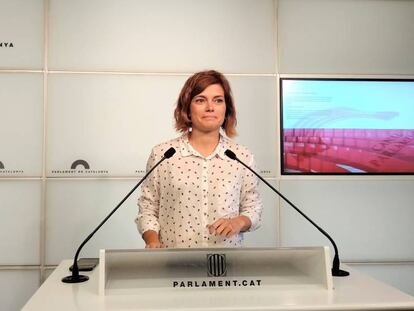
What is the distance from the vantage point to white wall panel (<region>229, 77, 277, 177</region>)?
281 centimetres

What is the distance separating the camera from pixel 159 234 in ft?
6.31

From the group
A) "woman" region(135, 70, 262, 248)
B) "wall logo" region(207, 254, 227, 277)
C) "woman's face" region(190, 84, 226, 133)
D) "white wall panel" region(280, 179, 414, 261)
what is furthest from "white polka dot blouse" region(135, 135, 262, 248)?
"white wall panel" region(280, 179, 414, 261)

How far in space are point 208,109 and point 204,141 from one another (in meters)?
0.16

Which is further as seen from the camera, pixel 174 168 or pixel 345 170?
pixel 345 170

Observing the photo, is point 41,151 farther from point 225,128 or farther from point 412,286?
point 412,286

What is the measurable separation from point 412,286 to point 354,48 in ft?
5.80

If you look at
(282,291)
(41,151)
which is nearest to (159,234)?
(282,291)

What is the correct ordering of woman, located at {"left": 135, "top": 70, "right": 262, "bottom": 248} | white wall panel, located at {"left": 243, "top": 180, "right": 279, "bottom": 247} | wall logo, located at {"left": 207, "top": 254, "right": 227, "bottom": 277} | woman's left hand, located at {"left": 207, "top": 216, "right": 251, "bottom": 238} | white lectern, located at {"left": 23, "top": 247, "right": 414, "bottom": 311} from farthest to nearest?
white wall panel, located at {"left": 243, "top": 180, "right": 279, "bottom": 247}, woman, located at {"left": 135, "top": 70, "right": 262, "bottom": 248}, woman's left hand, located at {"left": 207, "top": 216, "right": 251, "bottom": 238}, wall logo, located at {"left": 207, "top": 254, "right": 227, "bottom": 277}, white lectern, located at {"left": 23, "top": 247, "right": 414, "bottom": 311}

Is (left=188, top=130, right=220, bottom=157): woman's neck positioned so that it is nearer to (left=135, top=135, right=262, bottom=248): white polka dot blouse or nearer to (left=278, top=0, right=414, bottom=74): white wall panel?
(left=135, top=135, right=262, bottom=248): white polka dot blouse

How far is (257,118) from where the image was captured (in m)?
2.82

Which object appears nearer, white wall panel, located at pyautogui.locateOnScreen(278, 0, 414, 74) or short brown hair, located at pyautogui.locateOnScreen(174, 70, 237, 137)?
short brown hair, located at pyautogui.locateOnScreen(174, 70, 237, 137)

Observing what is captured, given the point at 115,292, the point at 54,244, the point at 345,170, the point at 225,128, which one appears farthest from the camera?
the point at 345,170

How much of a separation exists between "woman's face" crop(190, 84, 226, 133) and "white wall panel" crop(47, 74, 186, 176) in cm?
78

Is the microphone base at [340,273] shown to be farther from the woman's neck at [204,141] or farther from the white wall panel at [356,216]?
the white wall panel at [356,216]
